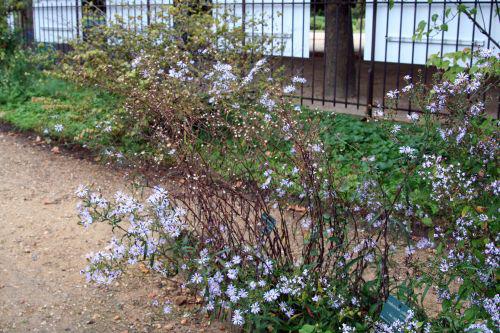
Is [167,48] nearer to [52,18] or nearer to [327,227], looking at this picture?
[327,227]

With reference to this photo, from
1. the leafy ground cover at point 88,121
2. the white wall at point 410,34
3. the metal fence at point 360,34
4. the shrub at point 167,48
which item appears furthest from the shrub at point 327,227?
the white wall at point 410,34

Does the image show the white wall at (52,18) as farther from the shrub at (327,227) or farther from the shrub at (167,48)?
the shrub at (327,227)

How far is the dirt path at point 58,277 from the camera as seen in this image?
399 centimetres

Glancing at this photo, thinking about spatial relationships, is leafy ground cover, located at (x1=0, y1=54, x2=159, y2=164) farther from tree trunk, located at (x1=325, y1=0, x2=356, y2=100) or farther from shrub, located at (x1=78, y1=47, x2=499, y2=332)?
tree trunk, located at (x1=325, y1=0, x2=356, y2=100)

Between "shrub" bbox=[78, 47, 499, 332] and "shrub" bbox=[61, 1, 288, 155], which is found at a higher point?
"shrub" bbox=[61, 1, 288, 155]

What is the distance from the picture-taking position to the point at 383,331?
9.78ft

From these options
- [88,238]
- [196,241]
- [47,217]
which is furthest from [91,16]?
[196,241]

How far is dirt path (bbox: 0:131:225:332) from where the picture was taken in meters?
3.99

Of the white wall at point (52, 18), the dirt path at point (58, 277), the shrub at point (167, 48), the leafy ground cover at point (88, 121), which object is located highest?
the white wall at point (52, 18)

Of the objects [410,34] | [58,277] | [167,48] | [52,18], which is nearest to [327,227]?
[58,277]

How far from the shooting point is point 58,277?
462 centimetres

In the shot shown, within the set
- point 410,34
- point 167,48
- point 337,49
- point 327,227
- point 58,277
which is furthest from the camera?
point 337,49

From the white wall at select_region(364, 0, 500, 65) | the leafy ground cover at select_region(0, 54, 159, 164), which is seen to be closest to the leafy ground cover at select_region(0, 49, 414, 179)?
the leafy ground cover at select_region(0, 54, 159, 164)

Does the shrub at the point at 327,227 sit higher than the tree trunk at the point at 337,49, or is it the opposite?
the tree trunk at the point at 337,49
